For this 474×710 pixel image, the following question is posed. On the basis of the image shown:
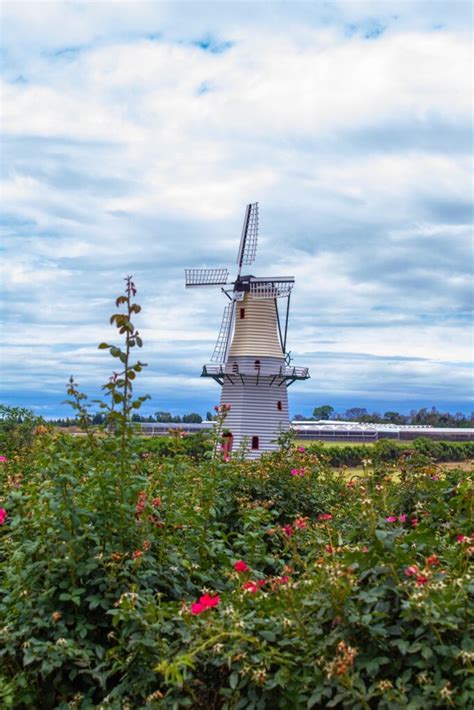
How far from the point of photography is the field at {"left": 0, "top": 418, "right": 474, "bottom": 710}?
371cm

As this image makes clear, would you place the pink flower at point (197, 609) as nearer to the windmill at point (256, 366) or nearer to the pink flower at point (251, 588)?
the pink flower at point (251, 588)

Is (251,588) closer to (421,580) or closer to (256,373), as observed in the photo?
(421,580)

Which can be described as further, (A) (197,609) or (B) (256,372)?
(B) (256,372)

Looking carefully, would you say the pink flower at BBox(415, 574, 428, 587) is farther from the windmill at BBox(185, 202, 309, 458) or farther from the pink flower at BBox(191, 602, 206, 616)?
the windmill at BBox(185, 202, 309, 458)

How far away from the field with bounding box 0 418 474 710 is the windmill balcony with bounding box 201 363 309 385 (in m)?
26.2

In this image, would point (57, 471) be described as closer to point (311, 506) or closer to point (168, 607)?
point (168, 607)

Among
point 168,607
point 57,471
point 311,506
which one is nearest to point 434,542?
point 168,607

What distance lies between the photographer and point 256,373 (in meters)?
32.8

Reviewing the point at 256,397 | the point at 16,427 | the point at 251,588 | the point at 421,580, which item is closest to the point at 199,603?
the point at 251,588

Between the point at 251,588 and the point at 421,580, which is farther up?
the point at 421,580

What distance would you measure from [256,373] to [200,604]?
2872cm

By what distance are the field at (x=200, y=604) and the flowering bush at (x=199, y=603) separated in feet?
0.04

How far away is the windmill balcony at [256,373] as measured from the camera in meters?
32.8

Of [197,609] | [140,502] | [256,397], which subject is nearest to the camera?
[197,609]
